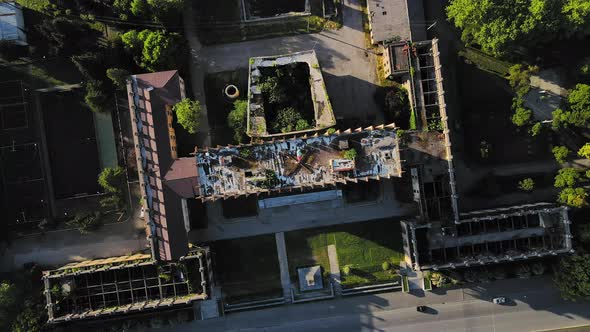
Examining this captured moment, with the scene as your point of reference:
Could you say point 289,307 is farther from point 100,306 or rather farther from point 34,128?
point 34,128

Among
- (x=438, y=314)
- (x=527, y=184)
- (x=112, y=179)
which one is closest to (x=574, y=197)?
(x=527, y=184)

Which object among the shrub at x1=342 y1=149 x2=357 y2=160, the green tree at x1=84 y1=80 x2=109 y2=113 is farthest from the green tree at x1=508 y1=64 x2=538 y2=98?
the green tree at x1=84 y1=80 x2=109 y2=113

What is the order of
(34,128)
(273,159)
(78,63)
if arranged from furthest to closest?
(34,128) < (78,63) < (273,159)

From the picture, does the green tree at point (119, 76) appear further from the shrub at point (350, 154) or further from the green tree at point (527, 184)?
the green tree at point (527, 184)

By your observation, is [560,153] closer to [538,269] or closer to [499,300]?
[538,269]

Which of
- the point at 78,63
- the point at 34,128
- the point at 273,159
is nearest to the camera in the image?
the point at 273,159

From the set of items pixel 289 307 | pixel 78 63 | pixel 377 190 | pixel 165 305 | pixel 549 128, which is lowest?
pixel 289 307

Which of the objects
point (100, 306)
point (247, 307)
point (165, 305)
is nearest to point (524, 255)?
point (247, 307)

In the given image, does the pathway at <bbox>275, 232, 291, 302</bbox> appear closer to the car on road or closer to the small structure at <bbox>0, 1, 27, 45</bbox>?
the car on road
